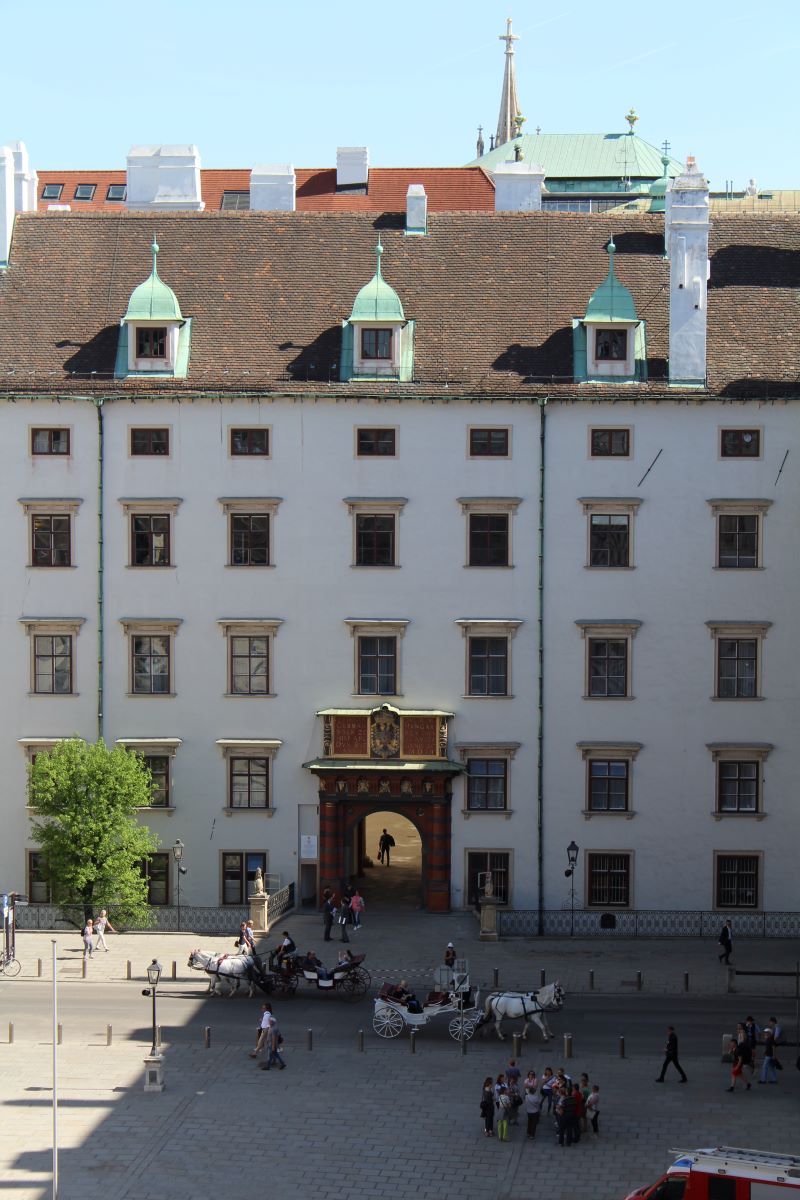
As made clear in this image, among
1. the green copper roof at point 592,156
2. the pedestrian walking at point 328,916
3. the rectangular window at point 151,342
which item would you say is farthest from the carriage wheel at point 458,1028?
the green copper roof at point 592,156

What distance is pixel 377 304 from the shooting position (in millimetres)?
62531

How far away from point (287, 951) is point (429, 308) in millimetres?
22917

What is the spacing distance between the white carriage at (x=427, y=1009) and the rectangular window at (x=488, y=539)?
17274mm

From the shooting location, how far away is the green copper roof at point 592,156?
115 meters

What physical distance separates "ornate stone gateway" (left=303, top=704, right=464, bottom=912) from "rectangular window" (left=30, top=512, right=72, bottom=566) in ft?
31.8

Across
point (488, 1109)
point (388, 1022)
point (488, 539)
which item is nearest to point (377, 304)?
point (488, 539)

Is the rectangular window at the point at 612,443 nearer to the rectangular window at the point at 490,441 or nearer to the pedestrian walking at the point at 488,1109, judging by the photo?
the rectangular window at the point at 490,441

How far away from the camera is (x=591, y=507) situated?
203 ft

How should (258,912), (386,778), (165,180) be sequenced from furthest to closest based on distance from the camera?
1. (165,180)
2. (386,778)
3. (258,912)

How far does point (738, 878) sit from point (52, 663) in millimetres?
22509

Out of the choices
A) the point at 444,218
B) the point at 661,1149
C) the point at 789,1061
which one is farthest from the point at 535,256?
the point at 661,1149

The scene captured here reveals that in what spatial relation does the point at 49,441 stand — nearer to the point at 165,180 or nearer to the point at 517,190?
the point at 165,180

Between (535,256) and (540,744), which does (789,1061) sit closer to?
(540,744)

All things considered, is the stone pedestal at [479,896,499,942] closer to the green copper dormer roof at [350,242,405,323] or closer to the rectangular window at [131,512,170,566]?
the rectangular window at [131,512,170,566]
